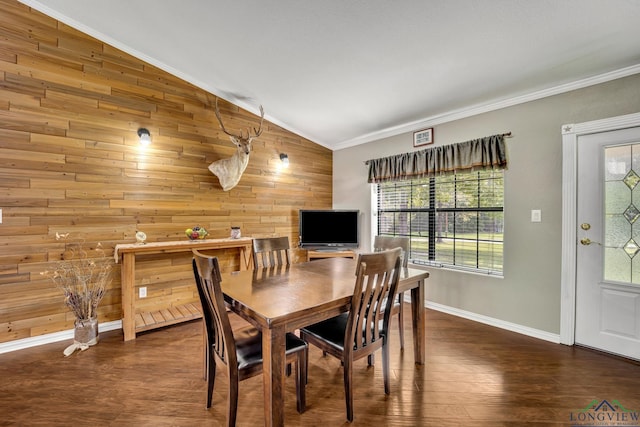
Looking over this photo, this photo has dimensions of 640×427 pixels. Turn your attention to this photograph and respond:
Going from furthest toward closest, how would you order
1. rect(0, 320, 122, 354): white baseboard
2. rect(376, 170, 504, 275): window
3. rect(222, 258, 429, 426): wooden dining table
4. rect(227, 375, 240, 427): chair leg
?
rect(376, 170, 504, 275): window < rect(0, 320, 122, 354): white baseboard < rect(227, 375, 240, 427): chair leg < rect(222, 258, 429, 426): wooden dining table

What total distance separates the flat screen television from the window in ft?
1.88

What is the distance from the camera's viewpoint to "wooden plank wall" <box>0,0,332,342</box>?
8.72 feet

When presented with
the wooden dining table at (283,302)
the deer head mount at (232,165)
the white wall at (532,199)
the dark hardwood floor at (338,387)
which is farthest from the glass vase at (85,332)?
the white wall at (532,199)

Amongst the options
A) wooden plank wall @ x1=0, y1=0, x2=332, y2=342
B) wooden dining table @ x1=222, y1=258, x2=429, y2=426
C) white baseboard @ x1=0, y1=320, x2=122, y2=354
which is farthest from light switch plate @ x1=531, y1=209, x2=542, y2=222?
white baseboard @ x1=0, y1=320, x2=122, y2=354

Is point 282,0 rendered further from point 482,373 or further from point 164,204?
point 482,373

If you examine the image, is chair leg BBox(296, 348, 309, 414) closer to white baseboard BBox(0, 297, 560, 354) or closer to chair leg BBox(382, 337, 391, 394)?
chair leg BBox(382, 337, 391, 394)

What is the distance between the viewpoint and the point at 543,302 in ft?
9.38

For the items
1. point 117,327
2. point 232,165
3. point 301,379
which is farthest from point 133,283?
point 301,379

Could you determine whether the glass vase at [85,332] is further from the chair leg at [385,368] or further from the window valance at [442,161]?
the window valance at [442,161]

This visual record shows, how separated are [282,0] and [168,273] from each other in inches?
124

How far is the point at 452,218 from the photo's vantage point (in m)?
3.63

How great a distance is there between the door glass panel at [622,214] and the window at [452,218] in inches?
33.1

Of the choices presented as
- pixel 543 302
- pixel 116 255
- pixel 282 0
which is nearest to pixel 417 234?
pixel 543 302

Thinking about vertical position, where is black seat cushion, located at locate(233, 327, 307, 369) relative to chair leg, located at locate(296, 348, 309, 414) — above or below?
above
